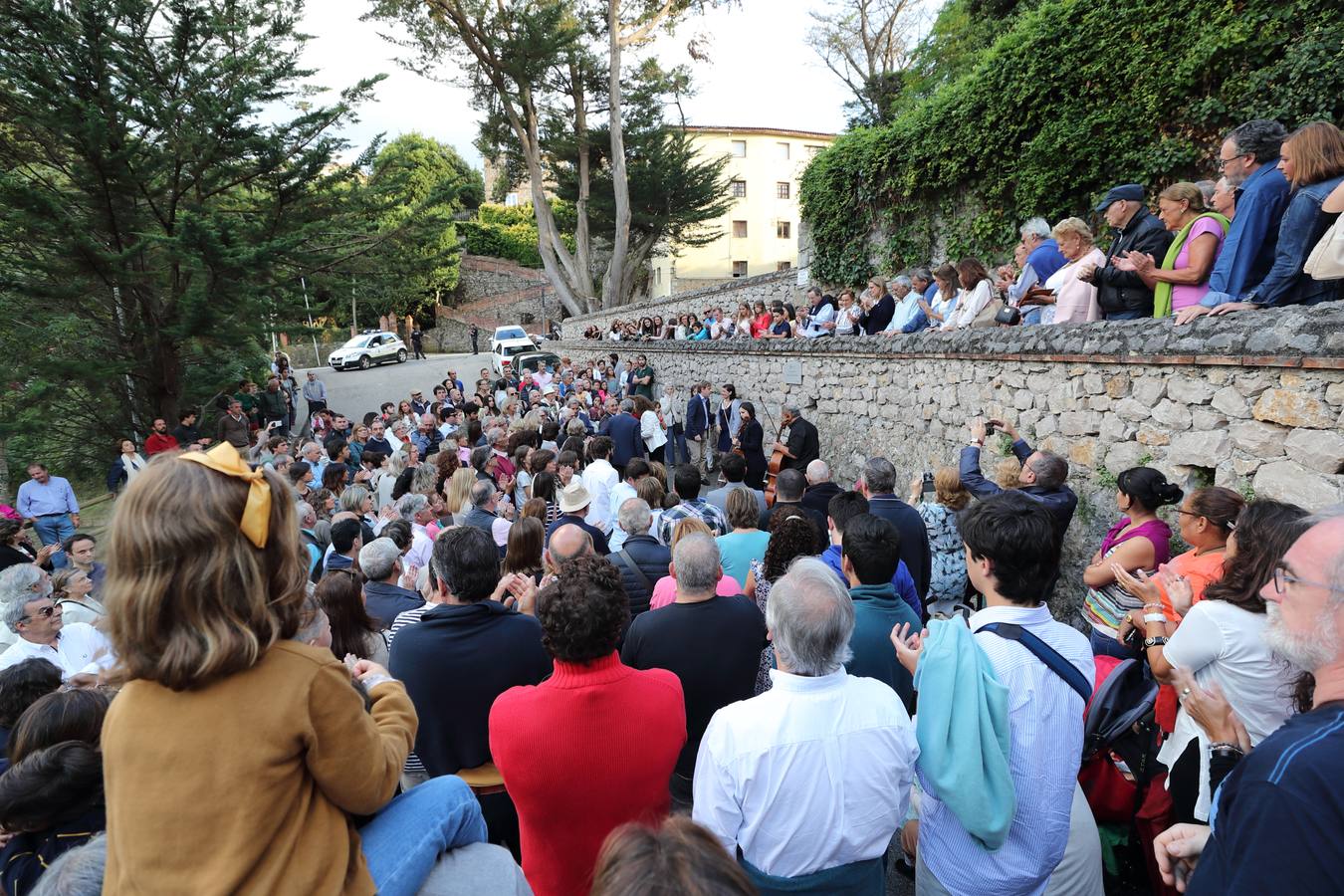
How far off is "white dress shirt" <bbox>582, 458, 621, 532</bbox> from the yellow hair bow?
5.13 m

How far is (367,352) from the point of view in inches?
1091

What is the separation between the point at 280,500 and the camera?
1.35m

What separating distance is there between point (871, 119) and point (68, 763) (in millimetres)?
29175

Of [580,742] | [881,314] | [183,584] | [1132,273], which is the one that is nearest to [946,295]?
[881,314]

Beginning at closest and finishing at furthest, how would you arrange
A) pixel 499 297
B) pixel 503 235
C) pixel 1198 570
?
pixel 1198 570 → pixel 499 297 → pixel 503 235

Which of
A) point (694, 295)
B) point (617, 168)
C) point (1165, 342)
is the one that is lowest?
point (1165, 342)

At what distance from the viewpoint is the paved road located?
68.5 ft

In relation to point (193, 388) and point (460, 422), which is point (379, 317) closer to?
point (193, 388)

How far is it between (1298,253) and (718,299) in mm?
18198

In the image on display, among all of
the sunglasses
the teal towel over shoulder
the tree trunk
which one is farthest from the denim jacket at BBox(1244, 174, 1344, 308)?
the tree trunk

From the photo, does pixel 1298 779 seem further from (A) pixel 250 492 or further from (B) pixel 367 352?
(B) pixel 367 352

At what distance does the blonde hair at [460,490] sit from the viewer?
5.70m

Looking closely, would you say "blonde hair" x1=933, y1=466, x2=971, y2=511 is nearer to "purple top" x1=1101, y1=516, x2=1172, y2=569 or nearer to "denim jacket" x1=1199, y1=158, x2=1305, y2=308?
"purple top" x1=1101, y1=516, x2=1172, y2=569

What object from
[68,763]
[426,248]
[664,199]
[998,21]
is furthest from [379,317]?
[68,763]
